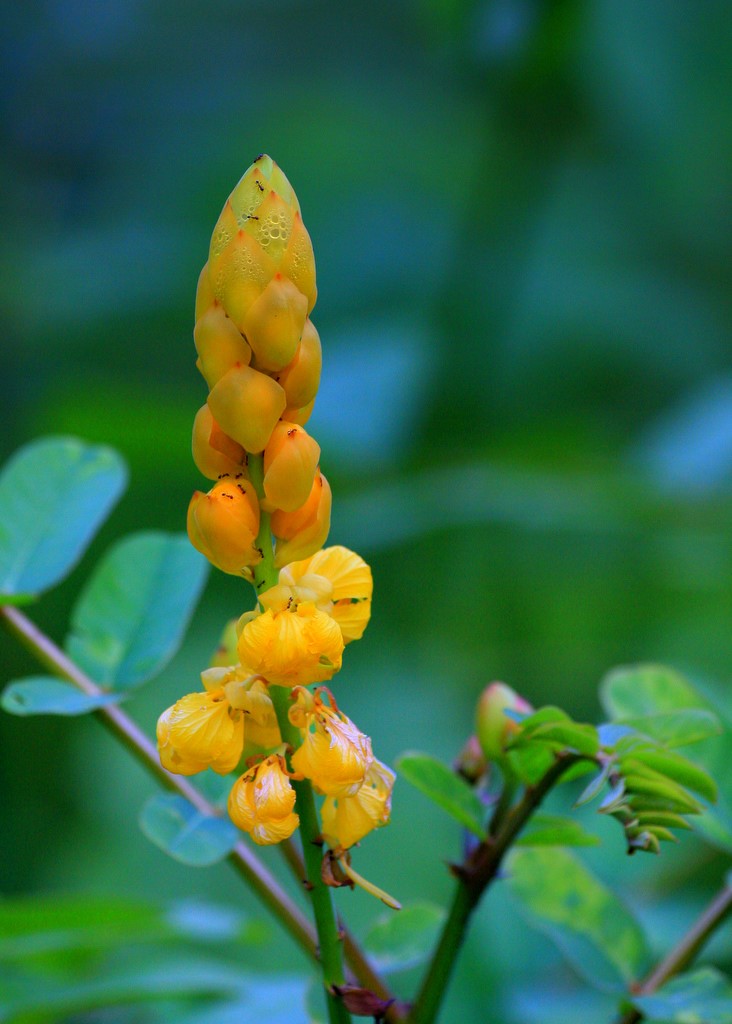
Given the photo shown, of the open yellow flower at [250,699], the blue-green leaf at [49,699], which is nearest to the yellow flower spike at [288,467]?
the open yellow flower at [250,699]

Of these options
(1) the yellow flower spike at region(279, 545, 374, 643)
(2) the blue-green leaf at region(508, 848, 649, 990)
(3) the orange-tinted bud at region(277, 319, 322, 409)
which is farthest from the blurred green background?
(3) the orange-tinted bud at region(277, 319, 322, 409)

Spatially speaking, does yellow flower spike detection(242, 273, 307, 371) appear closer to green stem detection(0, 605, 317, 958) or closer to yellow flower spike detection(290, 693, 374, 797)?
yellow flower spike detection(290, 693, 374, 797)

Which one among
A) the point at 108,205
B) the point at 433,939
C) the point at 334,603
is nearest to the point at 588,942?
the point at 433,939

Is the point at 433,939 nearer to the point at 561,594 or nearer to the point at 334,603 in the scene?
the point at 334,603

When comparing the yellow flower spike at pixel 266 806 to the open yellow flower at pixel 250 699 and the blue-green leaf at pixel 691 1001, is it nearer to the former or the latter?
the open yellow flower at pixel 250 699

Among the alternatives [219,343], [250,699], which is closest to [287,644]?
[250,699]

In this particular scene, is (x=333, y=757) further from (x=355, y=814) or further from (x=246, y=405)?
(x=246, y=405)
